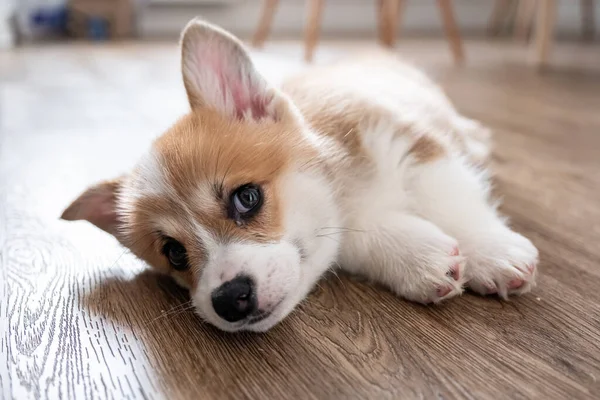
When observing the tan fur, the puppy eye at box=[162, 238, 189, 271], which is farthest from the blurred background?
the puppy eye at box=[162, 238, 189, 271]

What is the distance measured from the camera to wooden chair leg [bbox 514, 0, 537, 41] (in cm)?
669

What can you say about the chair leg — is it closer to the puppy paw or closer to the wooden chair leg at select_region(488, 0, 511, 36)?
the wooden chair leg at select_region(488, 0, 511, 36)

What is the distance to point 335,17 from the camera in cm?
720

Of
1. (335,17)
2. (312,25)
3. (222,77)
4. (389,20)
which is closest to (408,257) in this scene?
(222,77)

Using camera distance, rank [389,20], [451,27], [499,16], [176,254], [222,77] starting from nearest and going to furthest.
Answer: [176,254], [222,77], [389,20], [451,27], [499,16]

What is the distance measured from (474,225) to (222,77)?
0.75m

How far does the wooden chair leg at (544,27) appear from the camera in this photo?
418 centimetres

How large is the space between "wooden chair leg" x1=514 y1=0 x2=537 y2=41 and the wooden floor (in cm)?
492

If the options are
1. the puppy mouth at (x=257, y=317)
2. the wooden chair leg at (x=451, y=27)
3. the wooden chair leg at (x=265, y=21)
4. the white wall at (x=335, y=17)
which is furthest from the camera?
the white wall at (x=335, y=17)

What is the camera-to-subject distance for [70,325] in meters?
1.24

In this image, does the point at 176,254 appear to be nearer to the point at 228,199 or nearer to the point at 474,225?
the point at 228,199

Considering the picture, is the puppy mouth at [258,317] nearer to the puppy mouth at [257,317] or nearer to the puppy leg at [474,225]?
the puppy mouth at [257,317]

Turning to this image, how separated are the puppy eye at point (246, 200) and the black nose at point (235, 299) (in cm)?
17

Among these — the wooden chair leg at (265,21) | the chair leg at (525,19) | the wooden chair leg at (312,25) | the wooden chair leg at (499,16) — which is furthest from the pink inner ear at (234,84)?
the wooden chair leg at (499,16)
